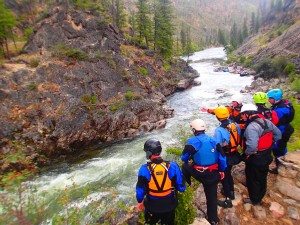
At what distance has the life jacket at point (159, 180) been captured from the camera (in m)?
4.20

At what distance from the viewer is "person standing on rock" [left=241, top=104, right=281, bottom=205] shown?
5.17 m

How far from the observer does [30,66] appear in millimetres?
19344

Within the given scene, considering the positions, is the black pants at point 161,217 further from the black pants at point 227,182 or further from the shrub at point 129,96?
the shrub at point 129,96

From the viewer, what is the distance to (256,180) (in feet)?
18.8

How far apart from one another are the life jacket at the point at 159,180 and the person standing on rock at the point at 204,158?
778 millimetres

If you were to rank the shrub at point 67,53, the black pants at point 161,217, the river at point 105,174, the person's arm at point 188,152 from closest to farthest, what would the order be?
the black pants at point 161,217 → the person's arm at point 188,152 → the river at point 105,174 → the shrub at point 67,53

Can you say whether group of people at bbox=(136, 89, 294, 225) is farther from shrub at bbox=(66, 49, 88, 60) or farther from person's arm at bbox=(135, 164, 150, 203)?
shrub at bbox=(66, 49, 88, 60)

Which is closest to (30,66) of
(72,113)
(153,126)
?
(72,113)

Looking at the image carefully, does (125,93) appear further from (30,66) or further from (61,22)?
(61,22)

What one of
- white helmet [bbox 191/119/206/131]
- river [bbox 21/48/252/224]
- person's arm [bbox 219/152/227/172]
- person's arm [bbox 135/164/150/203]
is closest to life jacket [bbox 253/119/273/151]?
person's arm [bbox 219/152/227/172]

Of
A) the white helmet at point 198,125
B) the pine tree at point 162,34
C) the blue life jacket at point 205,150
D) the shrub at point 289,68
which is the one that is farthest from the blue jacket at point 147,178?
the pine tree at point 162,34

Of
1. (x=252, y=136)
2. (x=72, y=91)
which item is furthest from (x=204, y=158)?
(x=72, y=91)

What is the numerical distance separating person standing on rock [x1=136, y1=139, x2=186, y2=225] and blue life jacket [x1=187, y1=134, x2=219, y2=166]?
2.17 ft

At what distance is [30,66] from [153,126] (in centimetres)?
1224
